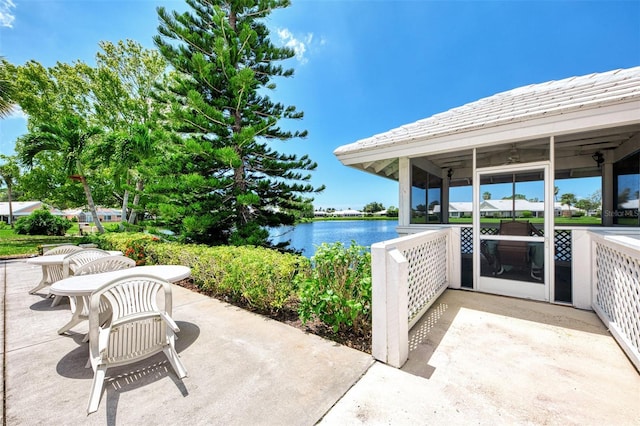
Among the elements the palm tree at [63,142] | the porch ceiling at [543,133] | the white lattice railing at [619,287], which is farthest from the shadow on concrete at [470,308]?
the palm tree at [63,142]

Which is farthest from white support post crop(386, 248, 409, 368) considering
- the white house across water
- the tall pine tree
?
the tall pine tree

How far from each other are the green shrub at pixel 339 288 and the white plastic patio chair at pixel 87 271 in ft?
8.18

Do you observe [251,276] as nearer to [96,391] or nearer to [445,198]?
[96,391]

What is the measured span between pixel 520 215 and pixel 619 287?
1.60 metres

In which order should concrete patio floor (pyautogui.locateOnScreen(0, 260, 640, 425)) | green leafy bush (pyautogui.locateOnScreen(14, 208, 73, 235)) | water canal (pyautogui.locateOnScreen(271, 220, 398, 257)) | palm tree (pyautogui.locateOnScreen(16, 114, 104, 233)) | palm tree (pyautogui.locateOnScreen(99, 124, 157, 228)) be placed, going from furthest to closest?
green leafy bush (pyautogui.locateOnScreen(14, 208, 73, 235)) → palm tree (pyautogui.locateOnScreen(16, 114, 104, 233)) → palm tree (pyautogui.locateOnScreen(99, 124, 157, 228)) → water canal (pyautogui.locateOnScreen(271, 220, 398, 257)) → concrete patio floor (pyautogui.locateOnScreen(0, 260, 640, 425))

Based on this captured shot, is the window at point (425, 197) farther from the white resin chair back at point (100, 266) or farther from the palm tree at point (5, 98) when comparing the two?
the palm tree at point (5, 98)

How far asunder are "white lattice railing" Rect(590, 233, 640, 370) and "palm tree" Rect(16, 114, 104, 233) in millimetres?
15139

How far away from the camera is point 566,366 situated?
7.75 feet

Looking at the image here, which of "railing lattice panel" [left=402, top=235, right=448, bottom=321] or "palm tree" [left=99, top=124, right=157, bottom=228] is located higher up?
"palm tree" [left=99, top=124, right=157, bottom=228]

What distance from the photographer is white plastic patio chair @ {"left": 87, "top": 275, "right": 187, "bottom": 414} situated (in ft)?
6.68

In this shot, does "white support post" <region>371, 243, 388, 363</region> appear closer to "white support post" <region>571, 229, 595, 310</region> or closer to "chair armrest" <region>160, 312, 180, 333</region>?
"chair armrest" <region>160, 312, 180, 333</region>

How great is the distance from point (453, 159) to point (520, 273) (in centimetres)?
274

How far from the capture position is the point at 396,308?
239cm

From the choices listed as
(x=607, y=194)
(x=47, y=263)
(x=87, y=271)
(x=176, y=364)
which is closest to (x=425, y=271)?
(x=176, y=364)
